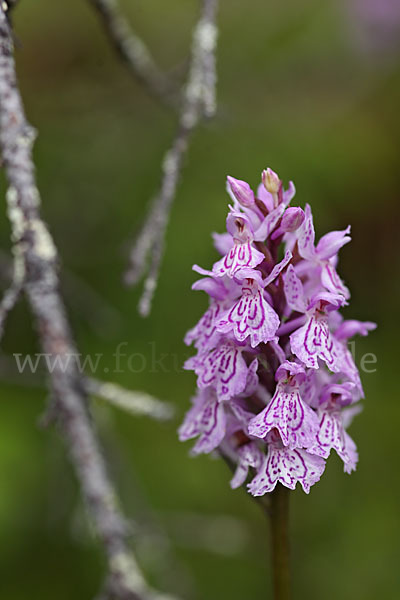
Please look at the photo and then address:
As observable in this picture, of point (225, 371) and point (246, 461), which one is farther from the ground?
point (225, 371)

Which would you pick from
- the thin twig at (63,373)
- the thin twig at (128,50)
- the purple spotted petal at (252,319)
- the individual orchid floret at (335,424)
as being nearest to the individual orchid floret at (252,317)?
the purple spotted petal at (252,319)

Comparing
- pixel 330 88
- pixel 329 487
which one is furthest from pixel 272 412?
pixel 330 88

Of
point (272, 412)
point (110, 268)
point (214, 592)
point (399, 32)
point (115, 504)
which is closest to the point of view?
point (272, 412)

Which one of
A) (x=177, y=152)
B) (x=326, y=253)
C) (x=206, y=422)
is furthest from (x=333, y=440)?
(x=177, y=152)

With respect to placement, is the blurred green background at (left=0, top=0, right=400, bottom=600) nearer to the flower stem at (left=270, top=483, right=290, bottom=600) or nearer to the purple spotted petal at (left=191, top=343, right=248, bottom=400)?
the flower stem at (left=270, top=483, right=290, bottom=600)

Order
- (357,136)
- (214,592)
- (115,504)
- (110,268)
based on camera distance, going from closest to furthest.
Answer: (115,504) → (214,592) → (110,268) → (357,136)

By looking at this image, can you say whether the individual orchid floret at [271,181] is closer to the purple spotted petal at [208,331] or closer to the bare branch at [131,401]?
the purple spotted petal at [208,331]

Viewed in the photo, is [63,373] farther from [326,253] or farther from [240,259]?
[326,253]

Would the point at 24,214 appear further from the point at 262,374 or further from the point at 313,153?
the point at 313,153
